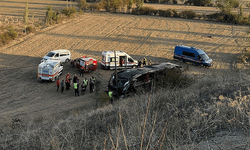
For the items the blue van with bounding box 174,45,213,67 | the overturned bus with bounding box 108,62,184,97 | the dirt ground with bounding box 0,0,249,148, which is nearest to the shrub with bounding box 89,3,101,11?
the dirt ground with bounding box 0,0,249,148

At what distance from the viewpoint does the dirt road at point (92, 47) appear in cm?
1510

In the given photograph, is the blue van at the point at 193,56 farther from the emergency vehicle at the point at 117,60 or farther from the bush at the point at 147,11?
the bush at the point at 147,11

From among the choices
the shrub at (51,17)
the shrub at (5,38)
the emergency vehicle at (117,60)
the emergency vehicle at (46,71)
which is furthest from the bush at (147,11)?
the emergency vehicle at (46,71)

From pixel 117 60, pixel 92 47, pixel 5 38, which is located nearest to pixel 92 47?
pixel 92 47

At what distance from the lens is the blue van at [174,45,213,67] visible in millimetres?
22906

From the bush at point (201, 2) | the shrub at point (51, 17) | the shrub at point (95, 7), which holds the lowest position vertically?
the shrub at point (51, 17)

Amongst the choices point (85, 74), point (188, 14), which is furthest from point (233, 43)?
point (85, 74)

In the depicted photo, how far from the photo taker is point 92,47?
27.8 metres

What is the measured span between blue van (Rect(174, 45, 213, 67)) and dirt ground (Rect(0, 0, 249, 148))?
0.65 meters

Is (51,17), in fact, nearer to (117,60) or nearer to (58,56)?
(58,56)

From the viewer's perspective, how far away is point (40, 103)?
15086 millimetres

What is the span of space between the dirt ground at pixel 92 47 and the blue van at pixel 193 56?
65 cm

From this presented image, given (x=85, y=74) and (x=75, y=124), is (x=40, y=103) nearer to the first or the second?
(x=85, y=74)

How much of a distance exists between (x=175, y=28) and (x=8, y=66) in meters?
24.1
